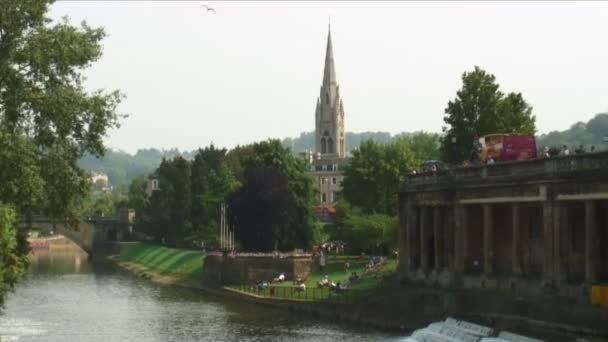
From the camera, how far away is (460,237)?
68.0 metres

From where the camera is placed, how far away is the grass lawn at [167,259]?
129500 millimetres

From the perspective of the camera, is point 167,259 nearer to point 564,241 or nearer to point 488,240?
point 488,240

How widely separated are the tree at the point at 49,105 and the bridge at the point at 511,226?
23.2 m

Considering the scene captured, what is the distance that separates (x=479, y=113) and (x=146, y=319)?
118 feet

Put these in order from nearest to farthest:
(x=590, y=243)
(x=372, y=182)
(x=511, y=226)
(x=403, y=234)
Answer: (x=590, y=243)
(x=511, y=226)
(x=403, y=234)
(x=372, y=182)

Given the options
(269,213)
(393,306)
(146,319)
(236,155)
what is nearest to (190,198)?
(236,155)

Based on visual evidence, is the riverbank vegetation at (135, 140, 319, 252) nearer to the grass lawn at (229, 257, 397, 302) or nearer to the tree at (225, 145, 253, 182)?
the tree at (225, 145, 253, 182)

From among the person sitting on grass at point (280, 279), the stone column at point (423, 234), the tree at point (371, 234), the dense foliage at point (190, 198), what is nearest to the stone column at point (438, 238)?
the stone column at point (423, 234)

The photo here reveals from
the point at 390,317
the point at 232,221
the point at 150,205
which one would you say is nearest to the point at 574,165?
the point at 390,317

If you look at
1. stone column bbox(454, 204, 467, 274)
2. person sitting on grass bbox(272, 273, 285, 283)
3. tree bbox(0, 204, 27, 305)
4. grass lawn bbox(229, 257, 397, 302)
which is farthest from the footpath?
tree bbox(0, 204, 27, 305)

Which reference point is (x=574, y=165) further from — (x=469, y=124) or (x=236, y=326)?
(x=469, y=124)

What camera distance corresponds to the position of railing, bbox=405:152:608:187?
174ft

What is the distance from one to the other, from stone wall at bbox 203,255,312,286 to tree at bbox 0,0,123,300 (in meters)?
55.4

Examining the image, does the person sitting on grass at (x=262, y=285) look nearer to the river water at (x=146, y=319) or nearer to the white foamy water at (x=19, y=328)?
the river water at (x=146, y=319)
